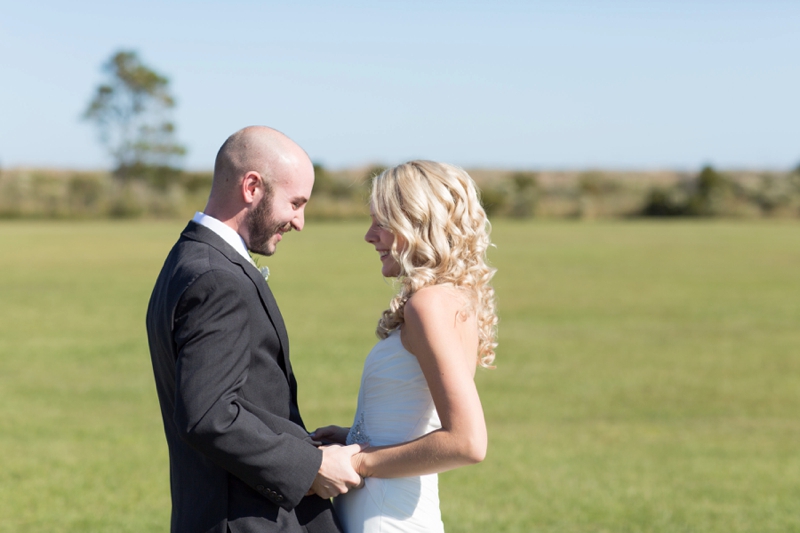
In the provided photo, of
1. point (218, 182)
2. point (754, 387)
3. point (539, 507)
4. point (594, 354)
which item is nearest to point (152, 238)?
point (594, 354)

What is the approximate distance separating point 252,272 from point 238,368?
30cm

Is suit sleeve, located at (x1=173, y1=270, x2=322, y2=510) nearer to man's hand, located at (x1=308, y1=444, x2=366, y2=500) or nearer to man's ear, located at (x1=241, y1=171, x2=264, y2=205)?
man's hand, located at (x1=308, y1=444, x2=366, y2=500)

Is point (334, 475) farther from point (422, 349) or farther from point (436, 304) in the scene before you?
point (436, 304)

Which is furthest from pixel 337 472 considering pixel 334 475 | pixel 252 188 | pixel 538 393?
pixel 538 393

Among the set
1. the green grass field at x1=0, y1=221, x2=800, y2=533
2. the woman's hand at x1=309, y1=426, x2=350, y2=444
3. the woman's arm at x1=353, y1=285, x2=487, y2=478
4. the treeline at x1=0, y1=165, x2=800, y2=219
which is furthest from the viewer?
the treeline at x1=0, y1=165, x2=800, y2=219

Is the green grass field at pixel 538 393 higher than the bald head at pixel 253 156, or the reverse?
the bald head at pixel 253 156

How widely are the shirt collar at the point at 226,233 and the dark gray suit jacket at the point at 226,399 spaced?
23 millimetres

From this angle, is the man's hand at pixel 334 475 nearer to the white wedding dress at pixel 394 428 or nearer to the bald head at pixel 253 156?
the white wedding dress at pixel 394 428

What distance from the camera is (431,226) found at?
2.43m

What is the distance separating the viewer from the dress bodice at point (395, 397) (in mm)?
2461

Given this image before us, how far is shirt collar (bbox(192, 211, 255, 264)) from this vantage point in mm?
2428

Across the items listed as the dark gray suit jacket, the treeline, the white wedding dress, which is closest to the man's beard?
the dark gray suit jacket

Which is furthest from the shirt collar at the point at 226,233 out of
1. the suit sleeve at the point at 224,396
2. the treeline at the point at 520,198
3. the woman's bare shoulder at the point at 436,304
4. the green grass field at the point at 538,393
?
the treeline at the point at 520,198

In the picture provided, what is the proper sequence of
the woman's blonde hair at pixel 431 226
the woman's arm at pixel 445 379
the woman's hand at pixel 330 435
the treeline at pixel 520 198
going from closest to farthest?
the woman's arm at pixel 445 379 < the woman's blonde hair at pixel 431 226 < the woman's hand at pixel 330 435 < the treeline at pixel 520 198
